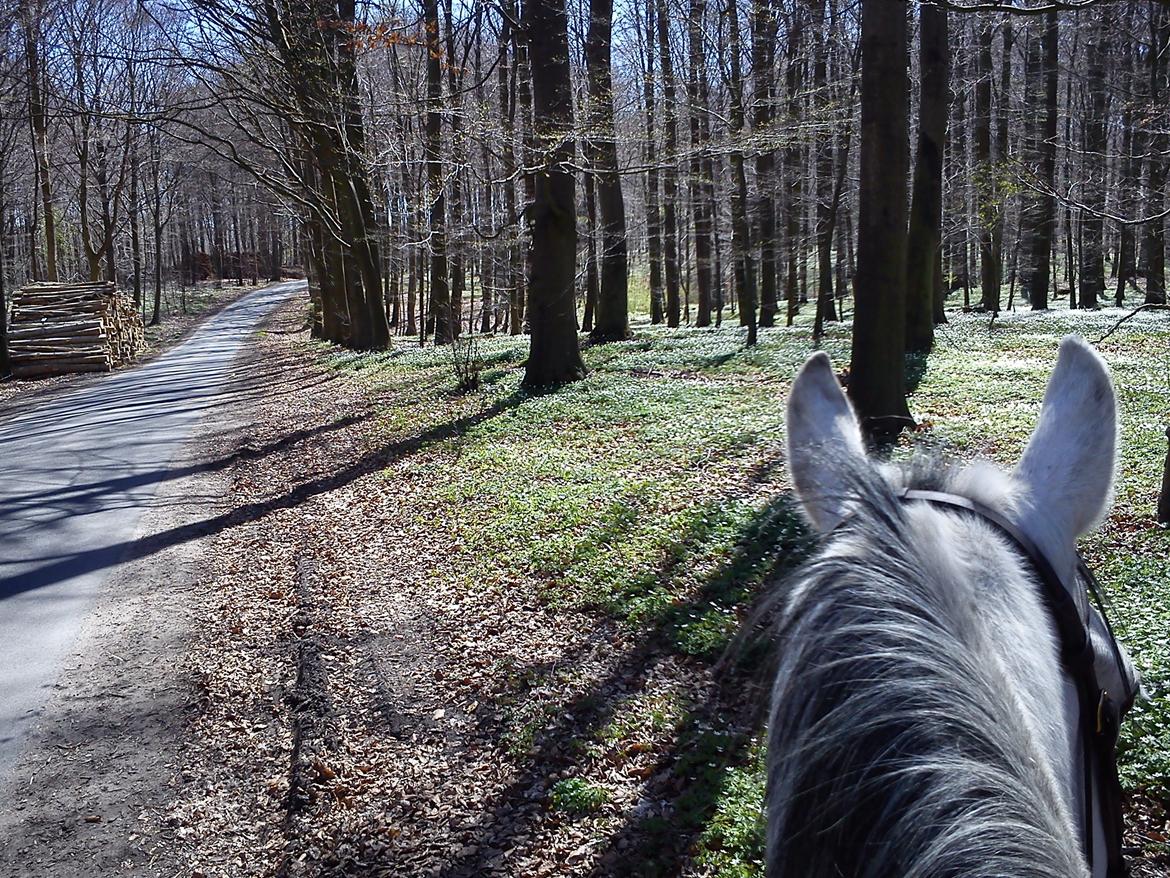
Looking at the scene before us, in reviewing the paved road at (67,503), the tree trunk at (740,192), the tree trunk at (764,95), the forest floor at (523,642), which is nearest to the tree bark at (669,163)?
the tree trunk at (740,192)

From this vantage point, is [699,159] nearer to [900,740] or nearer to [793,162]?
[793,162]

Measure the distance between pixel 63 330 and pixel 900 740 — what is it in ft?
92.9

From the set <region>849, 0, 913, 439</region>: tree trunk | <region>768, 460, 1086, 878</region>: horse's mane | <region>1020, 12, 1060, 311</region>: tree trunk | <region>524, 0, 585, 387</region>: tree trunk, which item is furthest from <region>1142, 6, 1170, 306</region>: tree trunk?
<region>768, 460, 1086, 878</region>: horse's mane

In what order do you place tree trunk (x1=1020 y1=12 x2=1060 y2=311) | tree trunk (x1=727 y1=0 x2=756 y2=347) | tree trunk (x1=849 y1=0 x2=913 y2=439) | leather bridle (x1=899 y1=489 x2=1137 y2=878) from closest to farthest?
leather bridle (x1=899 y1=489 x2=1137 y2=878) → tree trunk (x1=849 y1=0 x2=913 y2=439) → tree trunk (x1=727 y1=0 x2=756 y2=347) → tree trunk (x1=1020 y1=12 x2=1060 y2=311)

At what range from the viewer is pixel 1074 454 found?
5.02 feet

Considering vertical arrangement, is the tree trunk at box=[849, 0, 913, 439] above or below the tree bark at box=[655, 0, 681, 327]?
below

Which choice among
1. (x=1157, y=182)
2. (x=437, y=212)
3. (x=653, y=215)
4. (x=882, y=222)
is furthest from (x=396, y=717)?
(x=1157, y=182)

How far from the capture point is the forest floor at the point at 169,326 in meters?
20.4

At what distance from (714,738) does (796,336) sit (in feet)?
57.2

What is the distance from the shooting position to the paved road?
19.4ft

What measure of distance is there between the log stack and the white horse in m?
27.0

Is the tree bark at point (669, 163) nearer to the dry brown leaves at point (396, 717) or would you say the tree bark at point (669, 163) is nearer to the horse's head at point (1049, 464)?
the dry brown leaves at point (396, 717)

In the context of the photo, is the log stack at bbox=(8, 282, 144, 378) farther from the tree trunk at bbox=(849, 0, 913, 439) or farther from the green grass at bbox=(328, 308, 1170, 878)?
the tree trunk at bbox=(849, 0, 913, 439)

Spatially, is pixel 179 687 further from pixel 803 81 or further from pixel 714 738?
pixel 803 81
